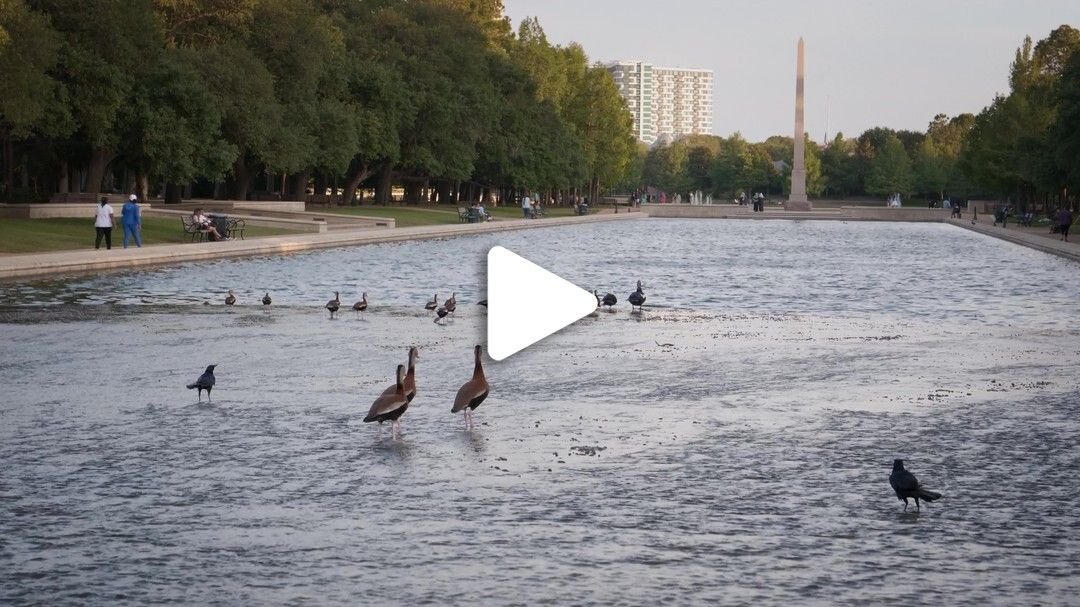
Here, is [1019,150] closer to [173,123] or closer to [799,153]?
[799,153]

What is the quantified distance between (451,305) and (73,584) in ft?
49.1

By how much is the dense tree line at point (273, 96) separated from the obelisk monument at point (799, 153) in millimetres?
17428

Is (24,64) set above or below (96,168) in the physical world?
above

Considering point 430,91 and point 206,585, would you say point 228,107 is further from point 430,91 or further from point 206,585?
point 206,585

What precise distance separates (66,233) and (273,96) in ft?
79.3

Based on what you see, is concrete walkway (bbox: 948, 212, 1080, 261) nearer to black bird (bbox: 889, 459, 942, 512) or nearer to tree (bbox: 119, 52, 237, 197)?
tree (bbox: 119, 52, 237, 197)

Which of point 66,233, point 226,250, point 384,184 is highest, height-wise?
point 384,184

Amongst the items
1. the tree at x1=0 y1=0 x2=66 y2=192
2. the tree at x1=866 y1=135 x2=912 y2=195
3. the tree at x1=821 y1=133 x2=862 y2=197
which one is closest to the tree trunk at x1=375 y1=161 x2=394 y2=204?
the tree at x1=0 y1=0 x2=66 y2=192

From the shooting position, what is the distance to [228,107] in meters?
63.3

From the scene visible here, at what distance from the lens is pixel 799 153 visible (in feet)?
367

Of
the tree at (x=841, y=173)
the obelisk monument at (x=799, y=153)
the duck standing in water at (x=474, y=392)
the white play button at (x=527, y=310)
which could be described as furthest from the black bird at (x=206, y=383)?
the tree at (x=841, y=173)

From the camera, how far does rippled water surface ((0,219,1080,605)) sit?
7293 millimetres

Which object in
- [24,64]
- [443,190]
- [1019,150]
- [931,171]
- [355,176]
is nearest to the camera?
[24,64]

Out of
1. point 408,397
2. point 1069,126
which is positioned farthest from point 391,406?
point 1069,126
